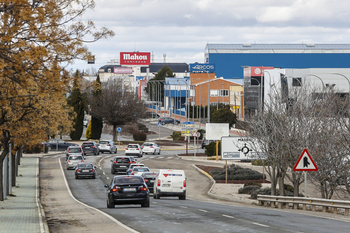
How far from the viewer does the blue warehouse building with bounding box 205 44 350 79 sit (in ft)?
509

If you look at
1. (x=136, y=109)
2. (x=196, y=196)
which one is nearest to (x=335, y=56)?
(x=136, y=109)

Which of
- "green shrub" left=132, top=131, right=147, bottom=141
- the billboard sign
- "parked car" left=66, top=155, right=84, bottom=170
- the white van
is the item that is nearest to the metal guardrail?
the white van

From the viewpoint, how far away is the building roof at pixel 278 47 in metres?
166

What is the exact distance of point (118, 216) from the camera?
18047mm

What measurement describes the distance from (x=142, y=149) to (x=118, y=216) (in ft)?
153

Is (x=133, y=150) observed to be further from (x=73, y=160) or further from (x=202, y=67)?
(x=202, y=67)

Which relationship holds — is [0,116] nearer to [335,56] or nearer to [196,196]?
[196,196]

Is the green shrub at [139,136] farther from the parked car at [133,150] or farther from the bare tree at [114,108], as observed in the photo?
the parked car at [133,150]

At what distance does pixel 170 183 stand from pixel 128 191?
7222 mm

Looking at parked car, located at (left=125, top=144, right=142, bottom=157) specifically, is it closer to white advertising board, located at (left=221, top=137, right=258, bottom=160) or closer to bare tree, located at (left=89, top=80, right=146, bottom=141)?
bare tree, located at (left=89, top=80, right=146, bottom=141)

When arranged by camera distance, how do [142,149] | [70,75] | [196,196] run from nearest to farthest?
1. [70,75]
2. [196,196]
3. [142,149]

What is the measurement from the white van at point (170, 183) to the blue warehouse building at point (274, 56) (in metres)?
131

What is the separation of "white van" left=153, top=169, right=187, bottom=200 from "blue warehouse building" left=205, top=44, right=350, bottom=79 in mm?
131473

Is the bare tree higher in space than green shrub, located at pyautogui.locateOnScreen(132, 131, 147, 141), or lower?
higher
